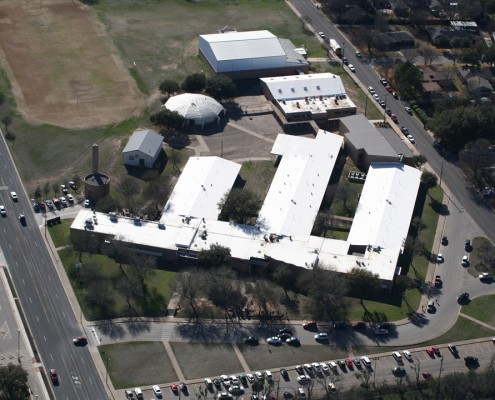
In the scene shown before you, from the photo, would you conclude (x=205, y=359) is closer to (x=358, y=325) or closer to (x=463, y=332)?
(x=358, y=325)

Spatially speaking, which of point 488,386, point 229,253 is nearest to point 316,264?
point 229,253

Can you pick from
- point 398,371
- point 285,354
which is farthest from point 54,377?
point 398,371

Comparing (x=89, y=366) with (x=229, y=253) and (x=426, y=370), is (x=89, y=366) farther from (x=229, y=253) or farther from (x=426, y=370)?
(x=426, y=370)

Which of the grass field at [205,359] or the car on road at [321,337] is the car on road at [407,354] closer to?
the car on road at [321,337]

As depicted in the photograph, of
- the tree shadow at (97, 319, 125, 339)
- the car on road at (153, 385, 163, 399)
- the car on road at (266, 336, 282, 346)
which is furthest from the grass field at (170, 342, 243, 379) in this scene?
the tree shadow at (97, 319, 125, 339)

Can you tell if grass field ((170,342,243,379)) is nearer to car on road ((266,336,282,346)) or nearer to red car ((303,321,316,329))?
car on road ((266,336,282,346))

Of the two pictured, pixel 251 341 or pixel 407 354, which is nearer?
pixel 407 354

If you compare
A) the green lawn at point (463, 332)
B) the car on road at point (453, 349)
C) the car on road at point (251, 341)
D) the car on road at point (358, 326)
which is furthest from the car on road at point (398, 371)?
the car on road at point (251, 341)
